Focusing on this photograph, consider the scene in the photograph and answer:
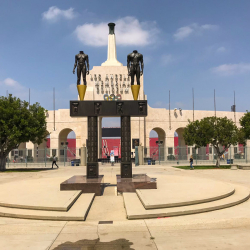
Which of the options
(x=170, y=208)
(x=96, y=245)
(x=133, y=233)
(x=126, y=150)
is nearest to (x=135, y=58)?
(x=126, y=150)

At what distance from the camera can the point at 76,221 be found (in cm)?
787

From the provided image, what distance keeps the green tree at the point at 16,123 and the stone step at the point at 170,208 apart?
1855cm

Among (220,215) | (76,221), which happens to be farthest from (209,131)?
(76,221)

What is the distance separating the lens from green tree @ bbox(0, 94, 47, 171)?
25.7 metres

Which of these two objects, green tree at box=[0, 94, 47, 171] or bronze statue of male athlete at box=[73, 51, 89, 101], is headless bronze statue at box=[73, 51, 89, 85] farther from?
green tree at box=[0, 94, 47, 171]

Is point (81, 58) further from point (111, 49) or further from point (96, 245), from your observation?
point (111, 49)

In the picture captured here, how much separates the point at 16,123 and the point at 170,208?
2181 cm

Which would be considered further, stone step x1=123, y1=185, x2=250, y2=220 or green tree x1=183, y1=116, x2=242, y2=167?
→ green tree x1=183, y1=116, x2=242, y2=167

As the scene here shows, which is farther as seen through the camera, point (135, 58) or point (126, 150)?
point (135, 58)

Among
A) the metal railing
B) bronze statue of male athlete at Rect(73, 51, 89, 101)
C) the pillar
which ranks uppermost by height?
bronze statue of male athlete at Rect(73, 51, 89, 101)

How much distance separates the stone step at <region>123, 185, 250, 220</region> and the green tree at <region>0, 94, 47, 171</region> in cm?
1855

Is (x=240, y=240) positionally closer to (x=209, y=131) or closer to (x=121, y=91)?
(x=209, y=131)

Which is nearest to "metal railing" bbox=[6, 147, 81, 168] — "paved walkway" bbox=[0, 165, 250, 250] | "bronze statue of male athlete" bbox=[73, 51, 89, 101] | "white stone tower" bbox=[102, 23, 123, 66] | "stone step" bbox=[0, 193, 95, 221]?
"white stone tower" bbox=[102, 23, 123, 66]

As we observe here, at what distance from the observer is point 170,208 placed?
862 cm
